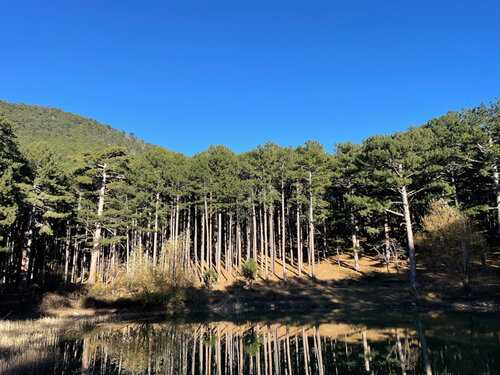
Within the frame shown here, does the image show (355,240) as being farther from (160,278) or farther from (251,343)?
(251,343)

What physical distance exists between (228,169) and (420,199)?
83.2 ft

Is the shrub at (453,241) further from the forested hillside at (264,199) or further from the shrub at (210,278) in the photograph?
the shrub at (210,278)

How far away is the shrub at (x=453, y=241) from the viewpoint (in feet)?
110

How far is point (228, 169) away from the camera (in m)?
54.8

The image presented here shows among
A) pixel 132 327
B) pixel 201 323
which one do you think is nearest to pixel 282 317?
pixel 201 323

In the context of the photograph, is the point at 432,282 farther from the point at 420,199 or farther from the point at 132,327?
the point at 132,327

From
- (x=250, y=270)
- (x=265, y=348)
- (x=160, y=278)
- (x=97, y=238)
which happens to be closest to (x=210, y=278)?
(x=250, y=270)

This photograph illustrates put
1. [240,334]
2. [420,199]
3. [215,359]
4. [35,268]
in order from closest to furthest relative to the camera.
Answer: [215,359] < [240,334] < [420,199] < [35,268]

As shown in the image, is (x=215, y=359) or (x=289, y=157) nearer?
(x=215, y=359)

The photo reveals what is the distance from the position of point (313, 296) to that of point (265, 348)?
921 inches

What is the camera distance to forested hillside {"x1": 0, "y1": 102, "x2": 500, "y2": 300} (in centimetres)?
3734

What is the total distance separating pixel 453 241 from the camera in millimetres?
33844

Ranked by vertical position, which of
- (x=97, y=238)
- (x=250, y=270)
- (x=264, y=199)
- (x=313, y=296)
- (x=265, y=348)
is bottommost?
(x=265, y=348)

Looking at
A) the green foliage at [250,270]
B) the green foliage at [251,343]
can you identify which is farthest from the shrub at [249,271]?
the green foliage at [251,343]
